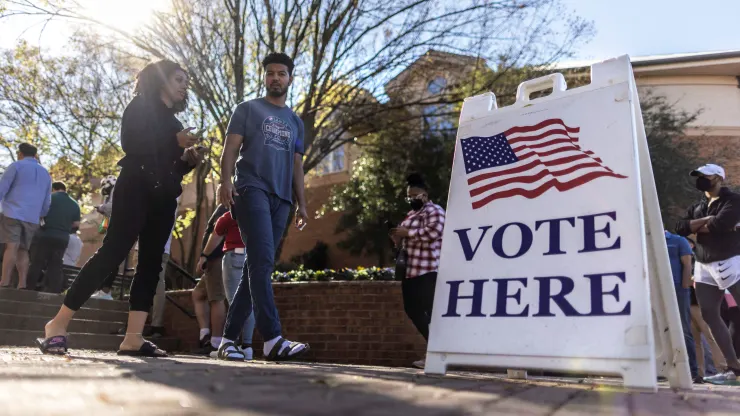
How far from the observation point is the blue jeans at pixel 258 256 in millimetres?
A: 3824

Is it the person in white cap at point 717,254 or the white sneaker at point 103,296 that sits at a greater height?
the person in white cap at point 717,254

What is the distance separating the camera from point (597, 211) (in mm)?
2805

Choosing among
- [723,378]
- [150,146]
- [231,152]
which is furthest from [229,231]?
[723,378]

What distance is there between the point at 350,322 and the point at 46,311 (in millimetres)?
3597

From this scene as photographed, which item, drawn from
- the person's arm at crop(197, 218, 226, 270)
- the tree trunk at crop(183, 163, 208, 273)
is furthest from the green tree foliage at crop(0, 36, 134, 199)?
the person's arm at crop(197, 218, 226, 270)

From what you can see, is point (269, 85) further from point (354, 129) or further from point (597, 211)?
point (354, 129)

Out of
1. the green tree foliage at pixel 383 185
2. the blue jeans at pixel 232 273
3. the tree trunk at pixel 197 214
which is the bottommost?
the blue jeans at pixel 232 273

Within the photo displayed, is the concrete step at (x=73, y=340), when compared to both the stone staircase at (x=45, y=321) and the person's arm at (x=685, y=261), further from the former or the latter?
the person's arm at (x=685, y=261)

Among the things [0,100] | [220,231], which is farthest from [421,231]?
[0,100]

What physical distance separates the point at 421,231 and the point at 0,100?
46.8 feet

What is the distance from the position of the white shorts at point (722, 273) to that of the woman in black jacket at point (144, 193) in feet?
14.9

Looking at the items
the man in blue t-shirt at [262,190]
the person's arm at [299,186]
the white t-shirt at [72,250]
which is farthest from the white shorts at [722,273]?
the white t-shirt at [72,250]

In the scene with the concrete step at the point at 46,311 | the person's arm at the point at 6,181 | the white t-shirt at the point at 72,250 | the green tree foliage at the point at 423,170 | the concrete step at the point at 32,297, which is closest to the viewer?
the concrete step at the point at 46,311

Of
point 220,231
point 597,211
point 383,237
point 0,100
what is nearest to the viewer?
point 597,211
